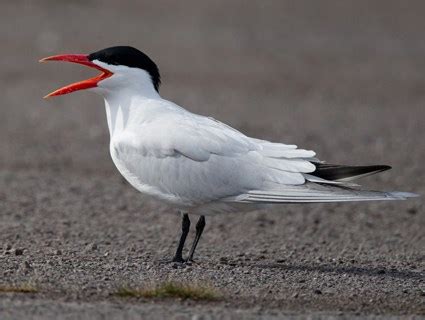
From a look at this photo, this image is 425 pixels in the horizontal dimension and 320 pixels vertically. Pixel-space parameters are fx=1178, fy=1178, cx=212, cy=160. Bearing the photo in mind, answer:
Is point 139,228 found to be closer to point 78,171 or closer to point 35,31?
point 78,171

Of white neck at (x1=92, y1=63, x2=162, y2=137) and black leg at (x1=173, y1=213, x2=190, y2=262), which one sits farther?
white neck at (x1=92, y1=63, x2=162, y2=137)

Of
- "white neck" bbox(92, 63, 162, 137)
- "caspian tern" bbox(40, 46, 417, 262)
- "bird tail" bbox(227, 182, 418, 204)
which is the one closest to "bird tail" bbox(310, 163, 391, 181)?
"caspian tern" bbox(40, 46, 417, 262)

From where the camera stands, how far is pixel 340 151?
15.7 metres

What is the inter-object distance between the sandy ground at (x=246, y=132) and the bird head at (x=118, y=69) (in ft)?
4.31

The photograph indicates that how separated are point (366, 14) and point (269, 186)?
20.6 metres

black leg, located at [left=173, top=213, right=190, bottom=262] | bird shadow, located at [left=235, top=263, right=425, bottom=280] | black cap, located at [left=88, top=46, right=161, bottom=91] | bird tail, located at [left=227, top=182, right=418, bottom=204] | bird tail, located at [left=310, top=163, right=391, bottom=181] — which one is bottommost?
bird shadow, located at [left=235, top=263, right=425, bottom=280]

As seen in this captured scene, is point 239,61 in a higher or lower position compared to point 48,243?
higher

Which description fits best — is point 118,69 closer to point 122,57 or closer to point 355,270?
point 122,57

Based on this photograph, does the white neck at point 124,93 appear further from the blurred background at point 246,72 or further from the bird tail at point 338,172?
the blurred background at point 246,72

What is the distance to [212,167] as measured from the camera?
8539 millimetres

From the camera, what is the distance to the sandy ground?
788cm

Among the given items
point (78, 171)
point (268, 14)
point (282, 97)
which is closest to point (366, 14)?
point (268, 14)

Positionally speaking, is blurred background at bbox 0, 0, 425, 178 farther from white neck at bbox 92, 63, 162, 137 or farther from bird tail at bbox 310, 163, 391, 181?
bird tail at bbox 310, 163, 391, 181

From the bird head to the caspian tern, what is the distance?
0.25 metres
